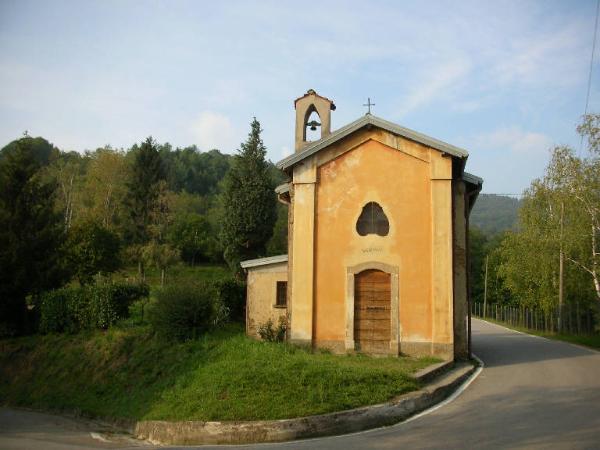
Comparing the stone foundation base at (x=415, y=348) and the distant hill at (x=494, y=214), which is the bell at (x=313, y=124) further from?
the distant hill at (x=494, y=214)

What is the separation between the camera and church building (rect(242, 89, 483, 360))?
1574 cm

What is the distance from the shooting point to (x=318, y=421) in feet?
31.1

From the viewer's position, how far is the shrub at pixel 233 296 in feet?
77.6

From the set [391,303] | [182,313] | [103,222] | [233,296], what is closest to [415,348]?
[391,303]

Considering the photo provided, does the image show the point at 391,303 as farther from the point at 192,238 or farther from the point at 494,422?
the point at 192,238

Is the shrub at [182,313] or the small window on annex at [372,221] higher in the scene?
the small window on annex at [372,221]

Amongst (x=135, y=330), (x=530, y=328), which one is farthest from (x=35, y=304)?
(x=530, y=328)

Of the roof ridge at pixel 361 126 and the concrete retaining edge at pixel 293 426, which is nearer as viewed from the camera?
the concrete retaining edge at pixel 293 426

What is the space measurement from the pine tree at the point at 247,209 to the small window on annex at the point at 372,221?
84.5 ft

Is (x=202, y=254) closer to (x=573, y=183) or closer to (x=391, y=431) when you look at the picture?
(x=573, y=183)

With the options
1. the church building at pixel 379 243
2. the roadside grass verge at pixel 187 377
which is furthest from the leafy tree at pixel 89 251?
the church building at pixel 379 243

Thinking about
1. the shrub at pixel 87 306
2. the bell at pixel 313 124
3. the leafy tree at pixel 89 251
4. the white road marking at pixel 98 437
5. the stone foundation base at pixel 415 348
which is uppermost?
the bell at pixel 313 124

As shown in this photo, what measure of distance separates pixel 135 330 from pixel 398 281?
917 centimetres

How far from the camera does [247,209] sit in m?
42.8
